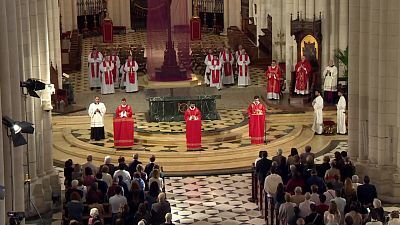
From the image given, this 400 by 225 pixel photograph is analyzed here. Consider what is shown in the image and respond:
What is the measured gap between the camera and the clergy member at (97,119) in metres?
27.4

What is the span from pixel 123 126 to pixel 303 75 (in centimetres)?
706

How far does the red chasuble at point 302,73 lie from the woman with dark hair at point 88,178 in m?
11.9

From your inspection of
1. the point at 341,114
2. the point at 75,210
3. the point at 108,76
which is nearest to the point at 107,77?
the point at 108,76

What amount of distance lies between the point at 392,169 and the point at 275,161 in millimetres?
3086

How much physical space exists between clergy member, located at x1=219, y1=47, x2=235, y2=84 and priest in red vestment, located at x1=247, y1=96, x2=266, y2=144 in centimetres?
776

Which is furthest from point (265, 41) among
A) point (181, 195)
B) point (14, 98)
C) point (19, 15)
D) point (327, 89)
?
point (14, 98)

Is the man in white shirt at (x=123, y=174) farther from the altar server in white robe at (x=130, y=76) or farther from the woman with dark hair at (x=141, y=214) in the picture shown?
the altar server in white robe at (x=130, y=76)

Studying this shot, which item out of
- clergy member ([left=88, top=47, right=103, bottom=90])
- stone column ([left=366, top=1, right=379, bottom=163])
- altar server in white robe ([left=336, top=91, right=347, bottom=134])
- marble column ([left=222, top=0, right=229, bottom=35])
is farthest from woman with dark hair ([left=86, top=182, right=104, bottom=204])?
marble column ([left=222, top=0, right=229, bottom=35])

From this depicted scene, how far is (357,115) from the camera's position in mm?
24078

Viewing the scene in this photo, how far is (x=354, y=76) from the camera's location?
23969mm

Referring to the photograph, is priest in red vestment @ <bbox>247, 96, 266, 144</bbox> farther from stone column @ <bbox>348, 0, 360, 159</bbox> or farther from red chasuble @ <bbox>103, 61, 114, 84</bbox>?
red chasuble @ <bbox>103, 61, 114, 84</bbox>

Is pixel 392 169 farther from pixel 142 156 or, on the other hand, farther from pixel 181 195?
pixel 142 156

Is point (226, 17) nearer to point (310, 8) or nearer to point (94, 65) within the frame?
point (94, 65)

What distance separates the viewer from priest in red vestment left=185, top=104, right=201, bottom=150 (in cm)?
2641
